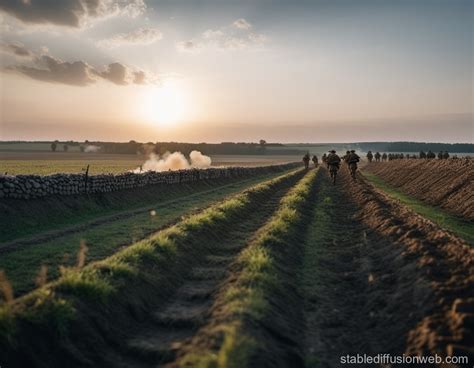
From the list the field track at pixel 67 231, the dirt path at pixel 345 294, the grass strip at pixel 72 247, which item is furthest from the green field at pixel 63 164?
the dirt path at pixel 345 294

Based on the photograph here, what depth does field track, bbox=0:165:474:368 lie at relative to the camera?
6.09 metres

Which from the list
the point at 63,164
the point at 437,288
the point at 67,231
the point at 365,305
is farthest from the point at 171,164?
the point at 437,288

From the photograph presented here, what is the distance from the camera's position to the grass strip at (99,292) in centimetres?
619

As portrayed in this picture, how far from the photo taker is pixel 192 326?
720 cm

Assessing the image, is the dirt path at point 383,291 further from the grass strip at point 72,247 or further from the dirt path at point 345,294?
the grass strip at point 72,247

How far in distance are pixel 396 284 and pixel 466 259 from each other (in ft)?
4.77

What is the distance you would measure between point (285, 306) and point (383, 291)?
218cm

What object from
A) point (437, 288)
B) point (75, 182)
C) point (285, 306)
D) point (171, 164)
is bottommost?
point (285, 306)

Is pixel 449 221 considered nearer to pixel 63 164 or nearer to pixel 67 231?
pixel 67 231

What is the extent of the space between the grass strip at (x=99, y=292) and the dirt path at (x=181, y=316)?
1.29ft

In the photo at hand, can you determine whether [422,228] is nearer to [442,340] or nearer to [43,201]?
[442,340]

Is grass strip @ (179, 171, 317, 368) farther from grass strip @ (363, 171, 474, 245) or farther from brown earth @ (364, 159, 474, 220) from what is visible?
brown earth @ (364, 159, 474, 220)

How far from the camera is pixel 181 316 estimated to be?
25.0 ft

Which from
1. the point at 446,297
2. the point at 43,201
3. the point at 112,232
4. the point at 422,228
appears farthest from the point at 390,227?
the point at 43,201
